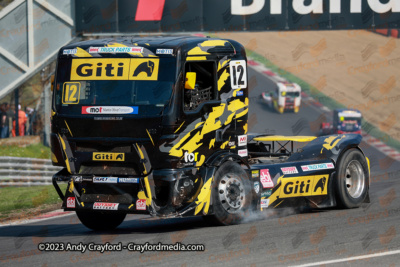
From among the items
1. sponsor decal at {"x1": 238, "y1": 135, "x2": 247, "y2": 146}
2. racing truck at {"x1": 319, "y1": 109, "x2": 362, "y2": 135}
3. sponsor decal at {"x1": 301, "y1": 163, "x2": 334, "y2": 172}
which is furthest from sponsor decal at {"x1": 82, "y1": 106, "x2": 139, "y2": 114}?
racing truck at {"x1": 319, "y1": 109, "x2": 362, "y2": 135}

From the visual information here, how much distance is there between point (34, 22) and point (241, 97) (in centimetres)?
1635

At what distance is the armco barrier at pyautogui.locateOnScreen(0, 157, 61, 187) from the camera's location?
68.4ft

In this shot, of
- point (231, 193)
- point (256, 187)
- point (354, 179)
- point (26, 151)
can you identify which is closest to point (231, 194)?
point (231, 193)

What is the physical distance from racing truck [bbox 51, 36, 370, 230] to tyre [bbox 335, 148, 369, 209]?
1.59 m

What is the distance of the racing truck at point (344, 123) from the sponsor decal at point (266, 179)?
2849 cm

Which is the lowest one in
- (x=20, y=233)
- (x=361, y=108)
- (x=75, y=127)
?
(x=361, y=108)

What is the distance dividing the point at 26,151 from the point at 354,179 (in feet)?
57.1

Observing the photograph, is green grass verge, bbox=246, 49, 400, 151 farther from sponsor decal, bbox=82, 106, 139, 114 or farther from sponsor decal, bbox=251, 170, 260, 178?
sponsor decal, bbox=82, 106, 139, 114

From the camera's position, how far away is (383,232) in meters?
9.76

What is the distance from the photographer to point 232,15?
86.9ft

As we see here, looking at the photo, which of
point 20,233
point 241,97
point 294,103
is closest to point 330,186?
point 241,97

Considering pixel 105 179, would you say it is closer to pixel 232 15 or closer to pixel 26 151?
pixel 232 15

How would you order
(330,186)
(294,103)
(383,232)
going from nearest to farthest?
1. (383,232)
2. (330,186)
3. (294,103)

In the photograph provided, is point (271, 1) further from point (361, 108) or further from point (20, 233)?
point (361, 108)
